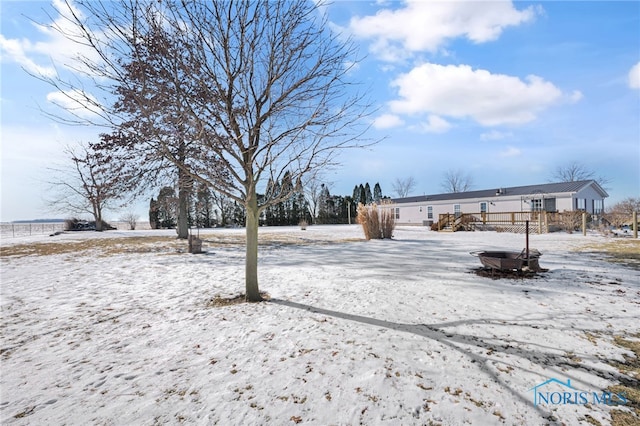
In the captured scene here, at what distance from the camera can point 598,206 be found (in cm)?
2689

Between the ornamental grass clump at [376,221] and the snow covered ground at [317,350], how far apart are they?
8582mm

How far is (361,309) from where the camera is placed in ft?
13.9

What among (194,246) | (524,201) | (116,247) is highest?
(524,201)

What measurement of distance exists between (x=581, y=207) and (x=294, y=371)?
3156cm

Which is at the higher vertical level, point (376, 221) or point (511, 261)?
point (376, 221)

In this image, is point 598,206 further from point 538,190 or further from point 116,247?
point 116,247

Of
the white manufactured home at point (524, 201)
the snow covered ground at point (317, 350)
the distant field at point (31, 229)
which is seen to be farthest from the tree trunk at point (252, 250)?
the distant field at point (31, 229)

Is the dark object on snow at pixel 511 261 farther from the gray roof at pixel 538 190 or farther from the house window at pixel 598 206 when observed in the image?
the house window at pixel 598 206

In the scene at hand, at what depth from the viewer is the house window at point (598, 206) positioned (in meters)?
26.1

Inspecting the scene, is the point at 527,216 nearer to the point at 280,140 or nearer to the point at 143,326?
the point at 280,140

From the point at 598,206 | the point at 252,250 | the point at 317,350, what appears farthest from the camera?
the point at 598,206

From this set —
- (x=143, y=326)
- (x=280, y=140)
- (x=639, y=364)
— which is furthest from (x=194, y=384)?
(x=639, y=364)

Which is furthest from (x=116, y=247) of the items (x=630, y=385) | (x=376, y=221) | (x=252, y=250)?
(x=630, y=385)

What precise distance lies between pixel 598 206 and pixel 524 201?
8389mm
